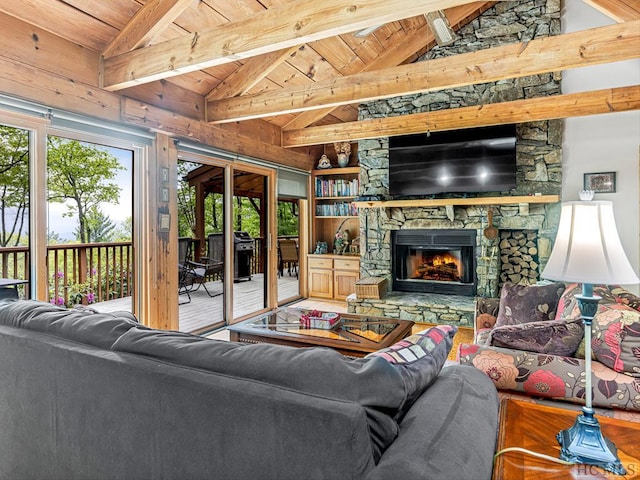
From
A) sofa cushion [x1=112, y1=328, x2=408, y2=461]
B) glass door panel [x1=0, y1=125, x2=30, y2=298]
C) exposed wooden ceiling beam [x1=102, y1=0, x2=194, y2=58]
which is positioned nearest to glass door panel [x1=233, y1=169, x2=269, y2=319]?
exposed wooden ceiling beam [x1=102, y1=0, x2=194, y2=58]

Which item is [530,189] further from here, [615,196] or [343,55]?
[343,55]

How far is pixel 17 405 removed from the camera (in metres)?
1.40

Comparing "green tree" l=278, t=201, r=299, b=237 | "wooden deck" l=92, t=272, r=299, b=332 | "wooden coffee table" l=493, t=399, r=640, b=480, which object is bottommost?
"wooden deck" l=92, t=272, r=299, b=332

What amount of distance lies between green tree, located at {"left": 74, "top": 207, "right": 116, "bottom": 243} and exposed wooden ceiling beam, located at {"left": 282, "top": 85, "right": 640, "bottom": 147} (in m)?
2.84

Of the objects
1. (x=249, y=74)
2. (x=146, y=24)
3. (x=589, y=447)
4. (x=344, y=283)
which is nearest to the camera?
(x=589, y=447)

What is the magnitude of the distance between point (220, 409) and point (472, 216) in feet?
14.3

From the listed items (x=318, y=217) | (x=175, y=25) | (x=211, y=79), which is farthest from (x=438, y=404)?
(x=318, y=217)

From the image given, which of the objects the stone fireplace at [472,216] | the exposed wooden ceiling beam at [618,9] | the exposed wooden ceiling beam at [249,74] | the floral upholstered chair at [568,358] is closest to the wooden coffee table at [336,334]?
the floral upholstered chair at [568,358]

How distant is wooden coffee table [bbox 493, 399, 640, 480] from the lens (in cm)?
102

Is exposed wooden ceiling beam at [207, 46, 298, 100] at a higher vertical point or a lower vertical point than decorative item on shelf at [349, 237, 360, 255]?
higher

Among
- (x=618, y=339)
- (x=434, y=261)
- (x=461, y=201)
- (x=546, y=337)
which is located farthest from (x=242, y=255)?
(x=618, y=339)

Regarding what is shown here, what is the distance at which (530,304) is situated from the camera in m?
2.57

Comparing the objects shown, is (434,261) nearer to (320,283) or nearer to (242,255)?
(320,283)

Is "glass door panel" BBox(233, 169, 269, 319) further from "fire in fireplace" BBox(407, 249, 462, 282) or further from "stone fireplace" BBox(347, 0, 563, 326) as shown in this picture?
"fire in fireplace" BBox(407, 249, 462, 282)
